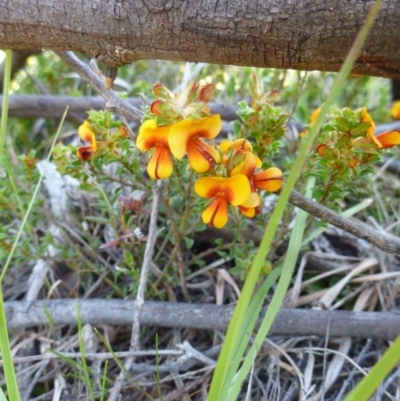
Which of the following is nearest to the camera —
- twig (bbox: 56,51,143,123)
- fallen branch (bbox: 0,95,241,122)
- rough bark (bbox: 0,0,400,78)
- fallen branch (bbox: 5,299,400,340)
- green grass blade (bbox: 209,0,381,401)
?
green grass blade (bbox: 209,0,381,401)

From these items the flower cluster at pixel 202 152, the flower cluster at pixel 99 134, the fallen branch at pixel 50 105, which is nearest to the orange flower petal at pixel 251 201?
the flower cluster at pixel 202 152

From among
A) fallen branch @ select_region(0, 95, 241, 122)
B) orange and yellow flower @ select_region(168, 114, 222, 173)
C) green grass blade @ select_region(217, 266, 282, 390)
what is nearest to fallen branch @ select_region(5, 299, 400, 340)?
green grass blade @ select_region(217, 266, 282, 390)

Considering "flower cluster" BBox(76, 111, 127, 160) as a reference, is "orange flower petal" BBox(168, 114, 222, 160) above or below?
above

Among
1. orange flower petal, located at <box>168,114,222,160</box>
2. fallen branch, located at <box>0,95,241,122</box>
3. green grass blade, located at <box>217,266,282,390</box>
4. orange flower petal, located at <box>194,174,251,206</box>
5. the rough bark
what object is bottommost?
green grass blade, located at <box>217,266,282,390</box>

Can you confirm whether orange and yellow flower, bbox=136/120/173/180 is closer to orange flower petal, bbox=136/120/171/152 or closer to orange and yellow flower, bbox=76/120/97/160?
orange flower petal, bbox=136/120/171/152

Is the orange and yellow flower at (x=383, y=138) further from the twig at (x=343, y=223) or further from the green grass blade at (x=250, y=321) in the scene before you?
the green grass blade at (x=250, y=321)

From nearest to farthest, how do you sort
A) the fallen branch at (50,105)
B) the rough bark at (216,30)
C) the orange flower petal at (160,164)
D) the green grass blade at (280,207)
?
the green grass blade at (280,207)
the rough bark at (216,30)
the orange flower petal at (160,164)
the fallen branch at (50,105)

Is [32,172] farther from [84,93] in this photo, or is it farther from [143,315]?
[84,93]

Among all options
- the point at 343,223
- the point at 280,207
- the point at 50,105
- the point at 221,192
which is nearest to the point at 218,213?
the point at 221,192
